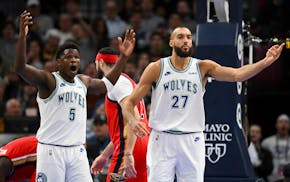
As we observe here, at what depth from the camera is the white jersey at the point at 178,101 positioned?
9.29m

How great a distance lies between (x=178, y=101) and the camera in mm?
9305

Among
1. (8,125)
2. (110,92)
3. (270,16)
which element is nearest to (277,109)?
(270,16)

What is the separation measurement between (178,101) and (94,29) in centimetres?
835

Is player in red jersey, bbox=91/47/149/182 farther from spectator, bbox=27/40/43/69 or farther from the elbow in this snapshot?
spectator, bbox=27/40/43/69

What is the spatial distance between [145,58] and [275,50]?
6.78 metres

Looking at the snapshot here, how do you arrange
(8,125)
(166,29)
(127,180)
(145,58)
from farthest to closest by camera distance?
(166,29) → (145,58) → (8,125) → (127,180)

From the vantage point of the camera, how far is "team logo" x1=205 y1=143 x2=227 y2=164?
10953mm

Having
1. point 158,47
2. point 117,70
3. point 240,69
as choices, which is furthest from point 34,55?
point 240,69

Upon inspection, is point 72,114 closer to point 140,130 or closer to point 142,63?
point 140,130

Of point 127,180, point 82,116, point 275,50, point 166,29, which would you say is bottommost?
point 127,180

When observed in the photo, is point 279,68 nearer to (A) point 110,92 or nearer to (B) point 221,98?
(B) point 221,98

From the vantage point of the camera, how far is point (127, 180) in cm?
978

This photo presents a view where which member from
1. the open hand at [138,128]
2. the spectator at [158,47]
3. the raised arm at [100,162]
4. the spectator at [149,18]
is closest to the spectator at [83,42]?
the spectator at [149,18]

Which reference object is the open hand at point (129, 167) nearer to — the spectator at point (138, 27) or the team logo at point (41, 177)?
the team logo at point (41, 177)
